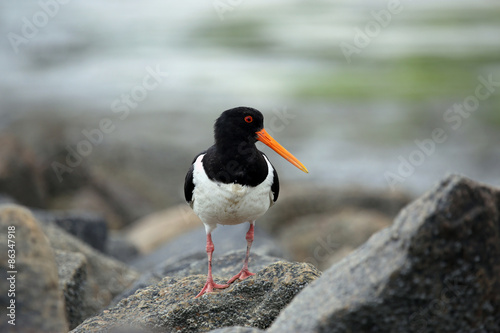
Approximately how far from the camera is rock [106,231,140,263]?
28.0ft

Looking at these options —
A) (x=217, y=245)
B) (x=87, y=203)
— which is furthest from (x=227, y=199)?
(x=87, y=203)

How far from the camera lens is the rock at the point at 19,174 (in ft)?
29.6

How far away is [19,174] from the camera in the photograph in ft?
30.0

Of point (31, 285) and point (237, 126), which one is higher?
point (237, 126)

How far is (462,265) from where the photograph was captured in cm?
303

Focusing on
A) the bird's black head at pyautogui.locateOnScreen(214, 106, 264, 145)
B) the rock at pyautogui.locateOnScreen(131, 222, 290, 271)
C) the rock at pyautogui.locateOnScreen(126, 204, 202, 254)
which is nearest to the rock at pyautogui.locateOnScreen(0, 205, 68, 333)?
the bird's black head at pyautogui.locateOnScreen(214, 106, 264, 145)

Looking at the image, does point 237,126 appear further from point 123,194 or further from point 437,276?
point 123,194

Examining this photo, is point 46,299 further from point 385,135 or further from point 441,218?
point 385,135

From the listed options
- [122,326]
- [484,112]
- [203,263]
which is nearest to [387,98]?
[484,112]

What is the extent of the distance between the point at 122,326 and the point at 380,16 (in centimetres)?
3356

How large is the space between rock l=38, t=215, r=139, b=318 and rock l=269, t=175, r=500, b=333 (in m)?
3.21

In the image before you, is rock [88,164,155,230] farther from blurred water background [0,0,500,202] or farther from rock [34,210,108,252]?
rock [34,210,108,252]

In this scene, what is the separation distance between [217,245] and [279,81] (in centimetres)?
1512

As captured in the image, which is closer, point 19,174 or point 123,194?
point 19,174
